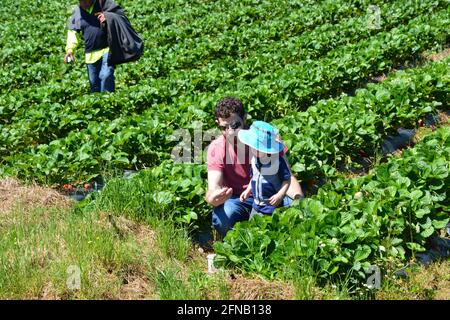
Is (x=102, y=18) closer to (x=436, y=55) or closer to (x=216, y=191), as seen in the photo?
(x=216, y=191)

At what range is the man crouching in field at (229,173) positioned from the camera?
5211 millimetres

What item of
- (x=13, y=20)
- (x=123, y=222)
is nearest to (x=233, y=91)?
(x=123, y=222)

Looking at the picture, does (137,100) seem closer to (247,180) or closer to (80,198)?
(80,198)

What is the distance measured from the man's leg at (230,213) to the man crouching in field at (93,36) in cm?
457

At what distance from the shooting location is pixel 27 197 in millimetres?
6074

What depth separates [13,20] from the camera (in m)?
21.4

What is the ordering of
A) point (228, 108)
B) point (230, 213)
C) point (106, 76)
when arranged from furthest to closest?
point (106, 76)
point (230, 213)
point (228, 108)

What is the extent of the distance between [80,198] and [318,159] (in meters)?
2.52

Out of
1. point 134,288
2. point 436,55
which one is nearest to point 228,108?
point 134,288

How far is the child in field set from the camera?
4973 mm

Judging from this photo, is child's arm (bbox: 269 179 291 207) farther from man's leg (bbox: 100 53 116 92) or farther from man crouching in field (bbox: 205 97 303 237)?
man's leg (bbox: 100 53 116 92)

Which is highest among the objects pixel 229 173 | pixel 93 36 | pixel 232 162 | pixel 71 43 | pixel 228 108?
pixel 93 36

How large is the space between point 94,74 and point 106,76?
25 centimetres

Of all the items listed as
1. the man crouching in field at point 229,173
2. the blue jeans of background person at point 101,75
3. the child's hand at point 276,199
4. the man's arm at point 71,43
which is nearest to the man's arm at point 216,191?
the man crouching in field at point 229,173
